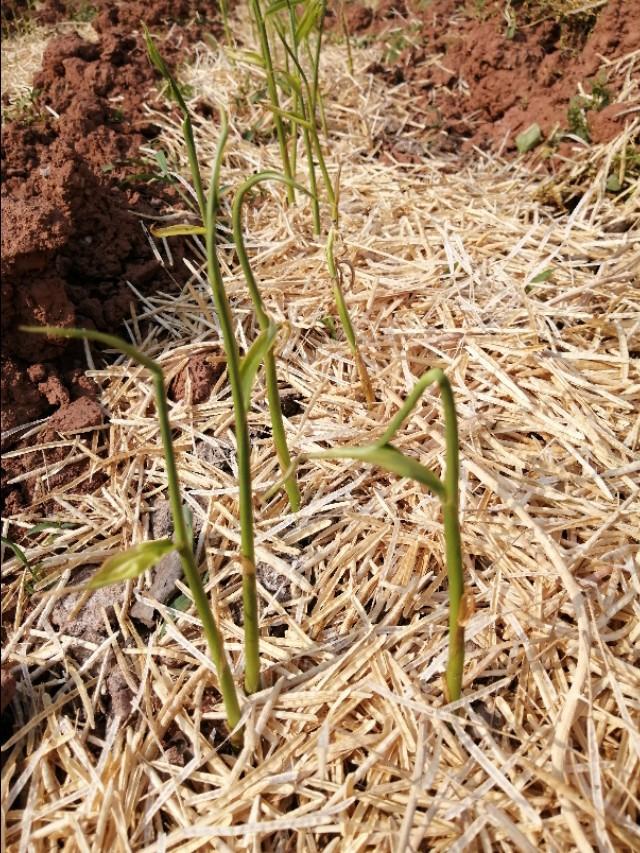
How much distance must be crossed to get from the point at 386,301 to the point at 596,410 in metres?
0.55

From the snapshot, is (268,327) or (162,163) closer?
(268,327)

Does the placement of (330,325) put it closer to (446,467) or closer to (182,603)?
(182,603)

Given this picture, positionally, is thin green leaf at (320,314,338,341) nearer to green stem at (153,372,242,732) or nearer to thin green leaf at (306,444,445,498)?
green stem at (153,372,242,732)

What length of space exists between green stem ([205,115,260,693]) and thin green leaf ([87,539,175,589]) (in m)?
0.12

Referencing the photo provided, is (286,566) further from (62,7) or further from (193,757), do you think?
(62,7)

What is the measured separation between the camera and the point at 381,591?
1.12 m

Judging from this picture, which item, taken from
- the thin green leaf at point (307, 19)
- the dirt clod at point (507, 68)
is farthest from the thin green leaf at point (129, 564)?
the dirt clod at point (507, 68)

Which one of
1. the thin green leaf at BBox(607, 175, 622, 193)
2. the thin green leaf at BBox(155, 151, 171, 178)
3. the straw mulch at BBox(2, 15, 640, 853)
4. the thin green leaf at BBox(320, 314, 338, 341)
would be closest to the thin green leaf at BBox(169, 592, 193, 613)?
the straw mulch at BBox(2, 15, 640, 853)

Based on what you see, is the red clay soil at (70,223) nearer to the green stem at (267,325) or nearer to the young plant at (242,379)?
the green stem at (267,325)

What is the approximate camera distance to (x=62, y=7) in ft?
10.1

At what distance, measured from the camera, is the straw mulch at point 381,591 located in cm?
90

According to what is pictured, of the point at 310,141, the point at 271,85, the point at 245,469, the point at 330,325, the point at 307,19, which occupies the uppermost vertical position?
the point at 307,19

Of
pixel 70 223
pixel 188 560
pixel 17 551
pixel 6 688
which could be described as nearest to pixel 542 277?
pixel 70 223

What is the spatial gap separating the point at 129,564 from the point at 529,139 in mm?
1842
